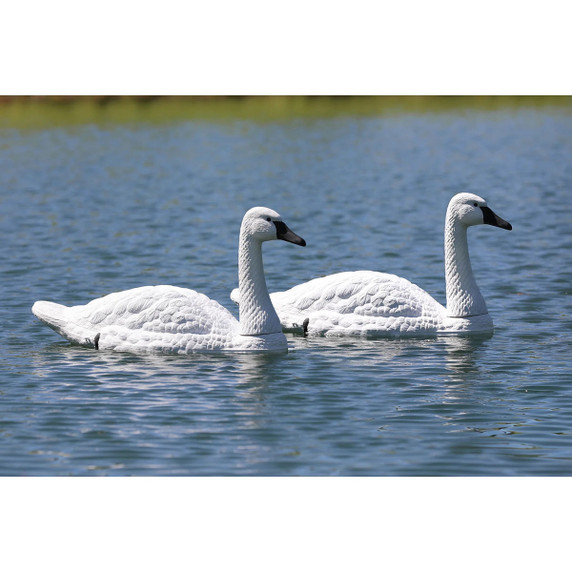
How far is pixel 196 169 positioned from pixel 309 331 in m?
23.0

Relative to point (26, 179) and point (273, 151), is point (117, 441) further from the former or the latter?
point (273, 151)

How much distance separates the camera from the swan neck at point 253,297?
1661 cm

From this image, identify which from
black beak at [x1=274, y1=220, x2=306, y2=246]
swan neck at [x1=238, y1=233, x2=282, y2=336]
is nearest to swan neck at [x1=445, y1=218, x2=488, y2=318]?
black beak at [x1=274, y1=220, x2=306, y2=246]

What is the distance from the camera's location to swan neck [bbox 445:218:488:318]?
18109mm

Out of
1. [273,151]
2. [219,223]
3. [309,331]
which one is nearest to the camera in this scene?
[309,331]

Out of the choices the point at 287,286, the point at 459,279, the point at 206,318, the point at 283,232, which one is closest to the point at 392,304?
the point at 459,279

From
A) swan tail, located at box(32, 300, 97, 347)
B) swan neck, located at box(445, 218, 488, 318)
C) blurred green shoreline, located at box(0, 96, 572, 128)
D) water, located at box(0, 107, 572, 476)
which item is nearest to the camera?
water, located at box(0, 107, 572, 476)

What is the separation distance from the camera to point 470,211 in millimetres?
18391

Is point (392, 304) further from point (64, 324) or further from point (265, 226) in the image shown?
point (64, 324)

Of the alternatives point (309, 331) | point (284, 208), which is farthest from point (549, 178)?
point (309, 331)

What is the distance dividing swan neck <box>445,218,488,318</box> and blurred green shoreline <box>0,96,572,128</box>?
38992 millimetres

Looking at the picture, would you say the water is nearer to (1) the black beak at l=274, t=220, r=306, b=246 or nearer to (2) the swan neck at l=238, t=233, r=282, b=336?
(2) the swan neck at l=238, t=233, r=282, b=336

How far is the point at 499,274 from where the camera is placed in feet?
76.1

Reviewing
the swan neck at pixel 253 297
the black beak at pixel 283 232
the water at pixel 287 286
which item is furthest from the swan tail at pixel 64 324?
the black beak at pixel 283 232
